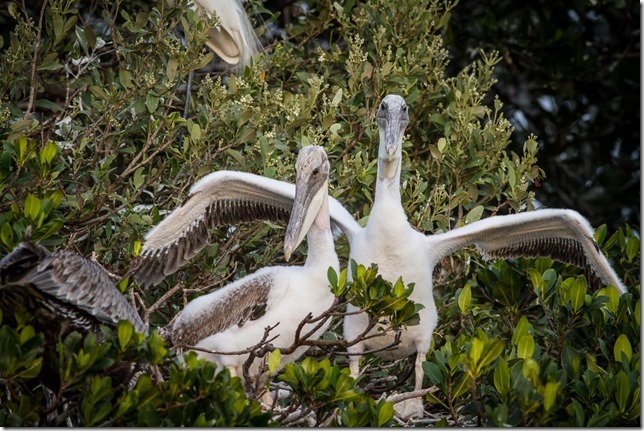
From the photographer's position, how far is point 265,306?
16.1 ft

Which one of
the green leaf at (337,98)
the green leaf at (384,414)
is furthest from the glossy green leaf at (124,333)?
the green leaf at (337,98)

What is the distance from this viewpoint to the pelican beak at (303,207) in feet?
16.0

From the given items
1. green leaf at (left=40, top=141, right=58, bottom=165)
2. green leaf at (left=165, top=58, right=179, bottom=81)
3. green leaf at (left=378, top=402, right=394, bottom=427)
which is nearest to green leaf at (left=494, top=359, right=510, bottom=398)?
green leaf at (left=378, top=402, right=394, bottom=427)

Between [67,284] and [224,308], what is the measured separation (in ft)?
3.08

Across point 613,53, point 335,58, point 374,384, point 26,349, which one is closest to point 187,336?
→ point 374,384

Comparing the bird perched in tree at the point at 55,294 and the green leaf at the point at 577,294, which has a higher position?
the bird perched in tree at the point at 55,294

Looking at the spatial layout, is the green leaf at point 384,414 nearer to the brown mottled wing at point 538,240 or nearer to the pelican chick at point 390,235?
the pelican chick at point 390,235

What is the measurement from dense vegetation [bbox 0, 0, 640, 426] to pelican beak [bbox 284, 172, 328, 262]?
376 millimetres

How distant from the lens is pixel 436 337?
18.3ft

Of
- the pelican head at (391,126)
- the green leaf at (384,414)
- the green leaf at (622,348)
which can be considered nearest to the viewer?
the green leaf at (384,414)

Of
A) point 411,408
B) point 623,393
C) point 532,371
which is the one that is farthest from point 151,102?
point 623,393

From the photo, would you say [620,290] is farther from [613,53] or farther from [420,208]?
[613,53]

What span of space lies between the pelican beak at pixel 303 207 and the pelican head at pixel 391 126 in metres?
0.27

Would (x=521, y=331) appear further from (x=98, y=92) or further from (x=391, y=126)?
(x=98, y=92)
